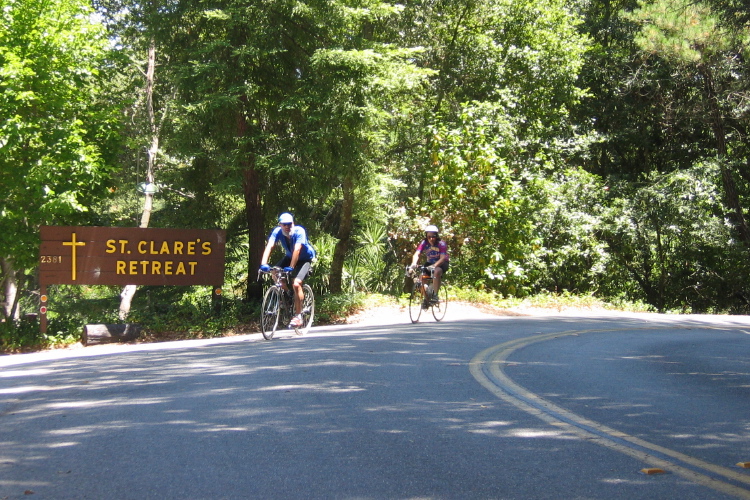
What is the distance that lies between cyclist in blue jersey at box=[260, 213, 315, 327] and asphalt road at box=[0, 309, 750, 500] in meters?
1.86

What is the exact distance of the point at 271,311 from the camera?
12.4 metres

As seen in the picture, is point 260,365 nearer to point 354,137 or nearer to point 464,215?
point 354,137

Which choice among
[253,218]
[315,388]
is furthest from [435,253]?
[315,388]

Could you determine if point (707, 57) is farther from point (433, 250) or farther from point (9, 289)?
point (9, 289)

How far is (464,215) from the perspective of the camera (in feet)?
71.1

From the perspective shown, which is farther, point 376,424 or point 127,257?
point 127,257

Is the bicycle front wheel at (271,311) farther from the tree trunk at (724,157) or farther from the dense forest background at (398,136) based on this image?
the tree trunk at (724,157)

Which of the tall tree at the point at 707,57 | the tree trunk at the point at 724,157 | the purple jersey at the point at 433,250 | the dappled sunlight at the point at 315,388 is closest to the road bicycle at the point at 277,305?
the purple jersey at the point at 433,250

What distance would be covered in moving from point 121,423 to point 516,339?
7756 millimetres

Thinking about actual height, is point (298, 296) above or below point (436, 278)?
below

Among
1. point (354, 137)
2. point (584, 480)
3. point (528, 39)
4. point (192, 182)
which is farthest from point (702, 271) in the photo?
point (584, 480)

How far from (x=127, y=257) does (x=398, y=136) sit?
10.6 meters

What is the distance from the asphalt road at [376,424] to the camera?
4684mm

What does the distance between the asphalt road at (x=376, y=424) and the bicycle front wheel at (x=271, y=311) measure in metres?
1.49
